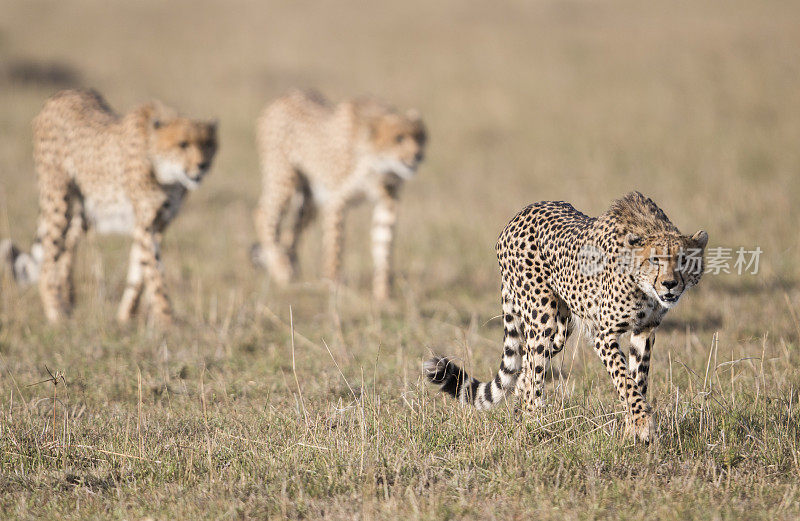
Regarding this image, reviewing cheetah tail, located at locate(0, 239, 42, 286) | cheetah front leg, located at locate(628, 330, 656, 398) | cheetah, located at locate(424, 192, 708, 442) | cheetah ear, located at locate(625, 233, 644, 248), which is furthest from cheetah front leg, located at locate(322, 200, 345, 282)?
cheetah ear, located at locate(625, 233, 644, 248)

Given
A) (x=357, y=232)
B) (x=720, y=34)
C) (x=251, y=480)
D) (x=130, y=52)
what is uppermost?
(x=720, y=34)

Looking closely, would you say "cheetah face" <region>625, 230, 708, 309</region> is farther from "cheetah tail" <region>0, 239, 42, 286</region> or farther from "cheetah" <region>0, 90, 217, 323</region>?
"cheetah tail" <region>0, 239, 42, 286</region>

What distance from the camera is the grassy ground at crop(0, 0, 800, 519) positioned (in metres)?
3.46

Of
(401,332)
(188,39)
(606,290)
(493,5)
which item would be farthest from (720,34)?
(606,290)

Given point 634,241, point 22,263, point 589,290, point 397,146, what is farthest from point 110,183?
point 634,241

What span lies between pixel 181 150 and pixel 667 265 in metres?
3.72

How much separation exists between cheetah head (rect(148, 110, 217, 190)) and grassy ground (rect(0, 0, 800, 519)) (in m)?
0.91

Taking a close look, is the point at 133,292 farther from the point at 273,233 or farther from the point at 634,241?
the point at 634,241

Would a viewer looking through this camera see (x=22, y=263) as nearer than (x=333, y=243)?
Yes

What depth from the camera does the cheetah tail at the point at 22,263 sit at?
22.0 feet

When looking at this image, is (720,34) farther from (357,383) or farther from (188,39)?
(357,383)

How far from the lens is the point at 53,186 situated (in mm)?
6652

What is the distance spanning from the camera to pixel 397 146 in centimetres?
744

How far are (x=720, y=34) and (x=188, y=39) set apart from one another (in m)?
11.3
